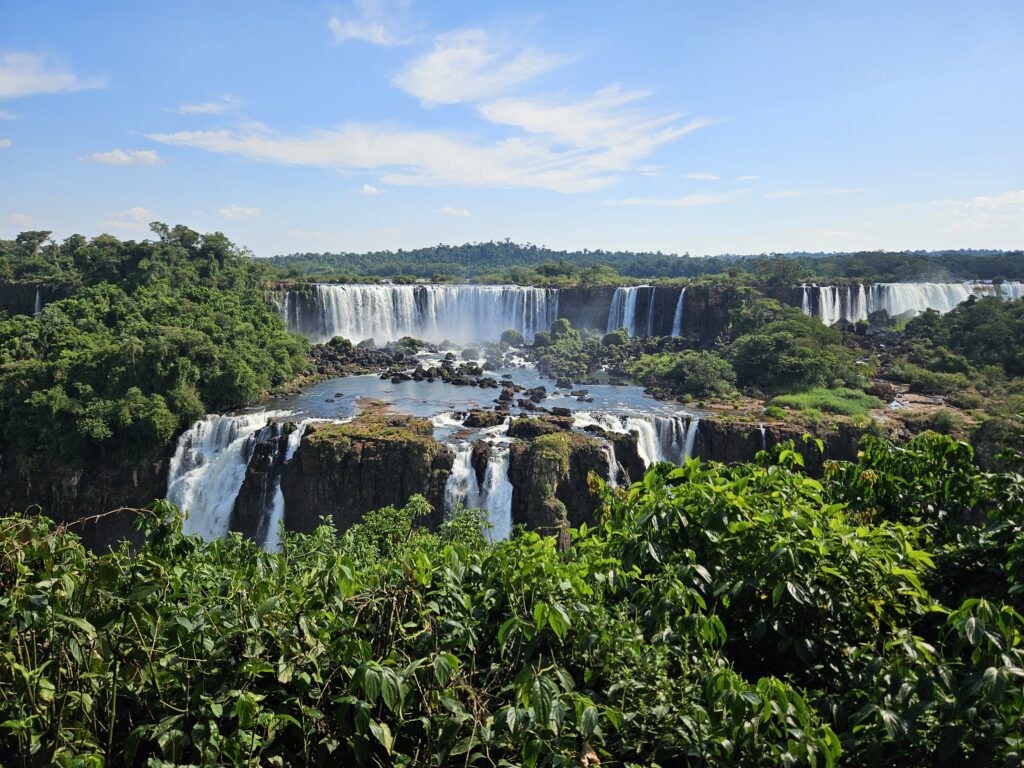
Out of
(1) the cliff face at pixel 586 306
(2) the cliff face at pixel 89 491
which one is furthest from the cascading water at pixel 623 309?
(2) the cliff face at pixel 89 491

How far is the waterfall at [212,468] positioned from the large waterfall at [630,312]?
23021 millimetres

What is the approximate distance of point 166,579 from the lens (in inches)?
112

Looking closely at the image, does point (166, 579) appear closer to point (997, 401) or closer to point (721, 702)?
point (721, 702)

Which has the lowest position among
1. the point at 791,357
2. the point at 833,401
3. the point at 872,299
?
the point at 833,401

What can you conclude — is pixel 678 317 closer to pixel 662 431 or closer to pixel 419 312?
pixel 419 312

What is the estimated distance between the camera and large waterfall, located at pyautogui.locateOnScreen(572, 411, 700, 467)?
67.8 ft

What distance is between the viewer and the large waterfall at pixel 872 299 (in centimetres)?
3872

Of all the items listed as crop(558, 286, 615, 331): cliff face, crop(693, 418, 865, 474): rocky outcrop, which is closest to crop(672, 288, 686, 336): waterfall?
crop(558, 286, 615, 331): cliff face

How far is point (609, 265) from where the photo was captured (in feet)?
245

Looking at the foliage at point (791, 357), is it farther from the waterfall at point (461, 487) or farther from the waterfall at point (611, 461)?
the waterfall at point (461, 487)

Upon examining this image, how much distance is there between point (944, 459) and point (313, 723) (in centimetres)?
468

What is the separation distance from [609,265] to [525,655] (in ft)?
243

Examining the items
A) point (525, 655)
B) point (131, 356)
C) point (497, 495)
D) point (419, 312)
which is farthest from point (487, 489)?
point (419, 312)

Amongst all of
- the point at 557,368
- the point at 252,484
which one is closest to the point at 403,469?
the point at 252,484
